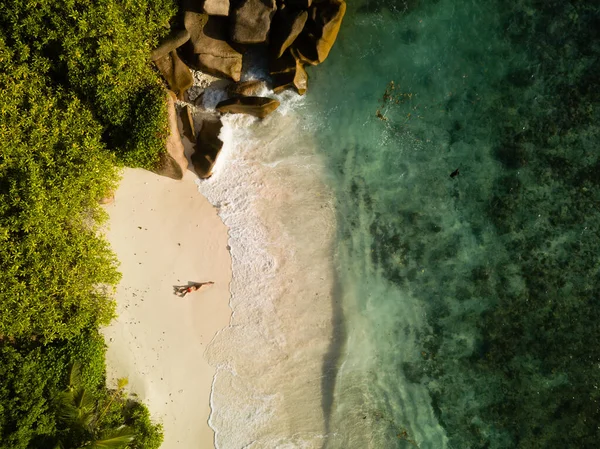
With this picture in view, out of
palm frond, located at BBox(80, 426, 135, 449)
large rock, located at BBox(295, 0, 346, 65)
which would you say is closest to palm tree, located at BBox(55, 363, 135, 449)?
palm frond, located at BBox(80, 426, 135, 449)

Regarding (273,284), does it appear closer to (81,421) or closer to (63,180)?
(81,421)

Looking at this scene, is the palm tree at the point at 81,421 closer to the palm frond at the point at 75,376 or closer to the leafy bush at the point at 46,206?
the palm frond at the point at 75,376

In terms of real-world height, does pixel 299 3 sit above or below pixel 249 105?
above

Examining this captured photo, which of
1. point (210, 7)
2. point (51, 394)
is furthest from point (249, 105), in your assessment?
point (51, 394)

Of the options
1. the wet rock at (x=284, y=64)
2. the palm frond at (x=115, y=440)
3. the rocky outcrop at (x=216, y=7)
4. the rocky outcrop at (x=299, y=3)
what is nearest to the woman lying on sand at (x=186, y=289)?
the palm frond at (x=115, y=440)

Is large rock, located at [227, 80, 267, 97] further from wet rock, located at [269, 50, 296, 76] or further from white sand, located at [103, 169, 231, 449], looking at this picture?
white sand, located at [103, 169, 231, 449]

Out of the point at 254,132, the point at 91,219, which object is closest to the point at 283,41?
the point at 254,132

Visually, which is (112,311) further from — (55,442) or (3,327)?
(55,442)
